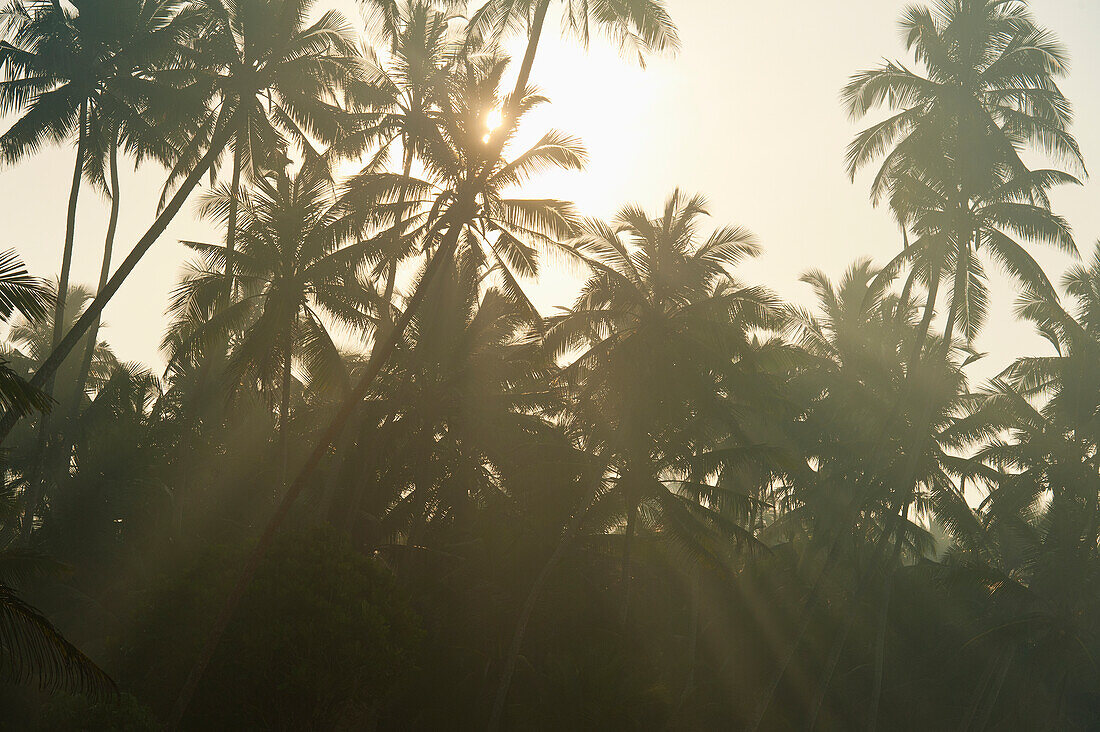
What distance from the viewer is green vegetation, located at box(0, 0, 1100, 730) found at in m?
17.2

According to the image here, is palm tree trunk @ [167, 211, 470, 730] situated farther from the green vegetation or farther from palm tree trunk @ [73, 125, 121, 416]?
palm tree trunk @ [73, 125, 121, 416]

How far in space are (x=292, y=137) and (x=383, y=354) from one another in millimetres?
10841

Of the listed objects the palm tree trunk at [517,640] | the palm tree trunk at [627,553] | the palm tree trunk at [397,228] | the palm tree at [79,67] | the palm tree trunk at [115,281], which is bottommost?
the palm tree trunk at [517,640]

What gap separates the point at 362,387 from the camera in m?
16.4

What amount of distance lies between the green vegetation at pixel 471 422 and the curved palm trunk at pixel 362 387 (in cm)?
10

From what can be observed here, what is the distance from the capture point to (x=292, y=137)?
2438 centimetres

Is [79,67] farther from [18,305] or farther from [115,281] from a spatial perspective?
[18,305]

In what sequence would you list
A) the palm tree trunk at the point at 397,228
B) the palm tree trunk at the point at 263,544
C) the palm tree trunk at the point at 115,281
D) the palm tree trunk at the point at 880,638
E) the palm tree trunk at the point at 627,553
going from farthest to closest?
the palm tree trunk at the point at 880,638 → the palm tree trunk at the point at 627,553 → the palm tree trunk at the point at 397,228 → the palm tree trunk at the point at 115,281 → the palm tree trunk at the point at 263,544

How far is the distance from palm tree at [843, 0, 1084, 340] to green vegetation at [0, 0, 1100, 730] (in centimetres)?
8

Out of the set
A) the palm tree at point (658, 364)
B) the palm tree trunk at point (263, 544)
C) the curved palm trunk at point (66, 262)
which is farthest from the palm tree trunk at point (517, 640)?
the curved palm trunk at point (66, 262)

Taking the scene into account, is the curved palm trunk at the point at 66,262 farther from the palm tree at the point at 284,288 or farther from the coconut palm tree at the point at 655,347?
the coconut palm tree at the point at 655,347

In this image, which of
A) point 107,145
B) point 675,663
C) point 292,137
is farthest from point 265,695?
point 107,145

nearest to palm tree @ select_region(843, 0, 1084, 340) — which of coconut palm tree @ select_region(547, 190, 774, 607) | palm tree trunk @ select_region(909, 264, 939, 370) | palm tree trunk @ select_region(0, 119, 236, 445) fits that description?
palm tree trunk @ select_region(909, 264, 939, 370)

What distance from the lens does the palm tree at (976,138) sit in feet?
71.9
